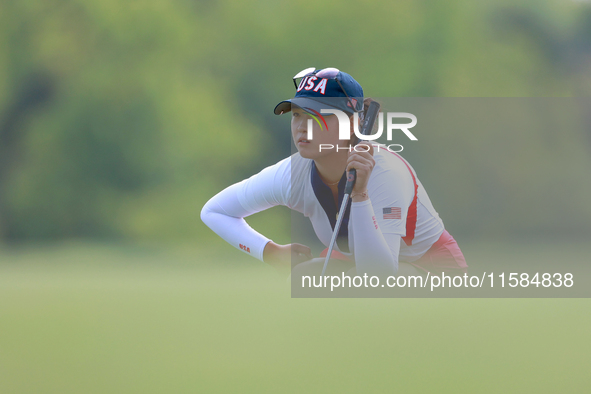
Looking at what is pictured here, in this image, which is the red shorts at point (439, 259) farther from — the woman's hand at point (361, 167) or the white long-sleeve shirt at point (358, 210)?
the woman's hand at point (361, 167)

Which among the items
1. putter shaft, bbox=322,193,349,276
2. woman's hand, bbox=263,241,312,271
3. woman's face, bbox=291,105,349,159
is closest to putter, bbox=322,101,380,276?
putter shaft, bbox=322,193,349,276

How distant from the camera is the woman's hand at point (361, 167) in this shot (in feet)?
5.64

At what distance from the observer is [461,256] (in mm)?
2092

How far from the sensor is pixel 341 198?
1.92 metres

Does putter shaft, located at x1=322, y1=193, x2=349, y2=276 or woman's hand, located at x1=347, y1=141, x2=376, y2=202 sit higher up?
woman's hand, located at x1=347, y1=141, x2=376, y2=202

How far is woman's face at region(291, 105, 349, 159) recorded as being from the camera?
1.87 metres

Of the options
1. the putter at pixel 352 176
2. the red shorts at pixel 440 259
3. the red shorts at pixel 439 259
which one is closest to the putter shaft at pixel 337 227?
the putter at pixel 352 176

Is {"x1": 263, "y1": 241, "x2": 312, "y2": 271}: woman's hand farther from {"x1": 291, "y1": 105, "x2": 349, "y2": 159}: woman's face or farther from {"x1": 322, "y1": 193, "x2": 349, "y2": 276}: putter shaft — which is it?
{"x1": 291, "y1": 105, "x2": 349, "y2": 159}: woman's face

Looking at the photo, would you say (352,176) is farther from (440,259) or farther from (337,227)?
(440,259)

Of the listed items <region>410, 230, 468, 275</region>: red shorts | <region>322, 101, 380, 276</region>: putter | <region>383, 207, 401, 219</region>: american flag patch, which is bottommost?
<region>410, 230, 468, 275</region>: red shorts

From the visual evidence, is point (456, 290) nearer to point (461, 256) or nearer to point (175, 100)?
point (461, 256)

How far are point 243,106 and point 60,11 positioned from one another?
2172mm

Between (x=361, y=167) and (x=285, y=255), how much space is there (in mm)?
588

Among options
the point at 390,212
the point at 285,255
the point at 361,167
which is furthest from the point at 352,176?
the point at 285,255
